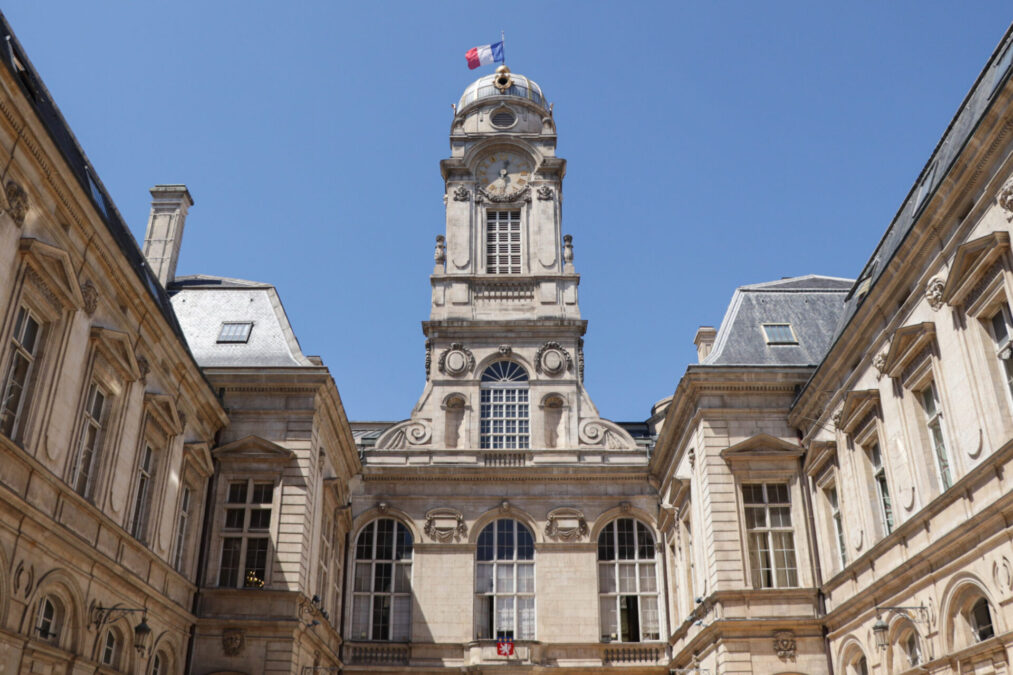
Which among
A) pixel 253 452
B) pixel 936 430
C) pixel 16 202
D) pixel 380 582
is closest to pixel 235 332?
pixel 253 452

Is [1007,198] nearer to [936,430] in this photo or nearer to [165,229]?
[936,430]

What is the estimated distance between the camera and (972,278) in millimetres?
14469

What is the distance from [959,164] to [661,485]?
1703 cm

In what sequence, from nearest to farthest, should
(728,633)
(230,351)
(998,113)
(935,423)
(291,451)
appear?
(998,113) < (935,423) < (728,633) < (291,451) < (230,351)

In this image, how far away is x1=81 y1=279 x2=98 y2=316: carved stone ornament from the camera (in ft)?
A: 51.4

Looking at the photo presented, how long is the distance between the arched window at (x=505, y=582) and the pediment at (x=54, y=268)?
17441 mm

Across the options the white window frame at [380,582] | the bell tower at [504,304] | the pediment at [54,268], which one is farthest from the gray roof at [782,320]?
the pediment at [54,268]


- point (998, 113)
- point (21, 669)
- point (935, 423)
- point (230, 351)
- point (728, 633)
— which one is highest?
point (230, 351)

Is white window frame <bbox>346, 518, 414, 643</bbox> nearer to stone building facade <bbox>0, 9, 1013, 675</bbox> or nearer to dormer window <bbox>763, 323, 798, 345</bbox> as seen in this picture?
stone building facade <bbox>0, 9, 1013, 675</bbox>

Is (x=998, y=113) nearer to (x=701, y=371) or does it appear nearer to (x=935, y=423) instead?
(x=935, y=423)

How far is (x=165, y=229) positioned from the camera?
30.0m

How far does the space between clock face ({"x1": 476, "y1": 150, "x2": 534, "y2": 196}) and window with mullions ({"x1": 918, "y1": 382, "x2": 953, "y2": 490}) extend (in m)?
22.6

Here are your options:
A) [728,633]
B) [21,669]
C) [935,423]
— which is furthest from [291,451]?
[935,423]

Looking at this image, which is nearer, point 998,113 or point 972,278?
point 998,113
